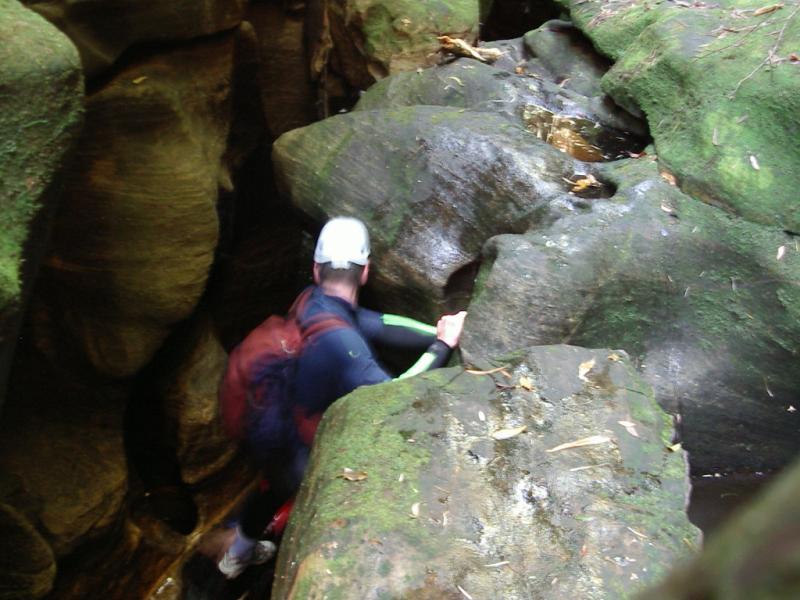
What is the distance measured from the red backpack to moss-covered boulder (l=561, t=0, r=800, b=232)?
2.46 meters

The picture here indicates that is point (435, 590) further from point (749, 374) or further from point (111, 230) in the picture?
point (111, 230)

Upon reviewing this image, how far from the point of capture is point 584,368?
3.55 meters

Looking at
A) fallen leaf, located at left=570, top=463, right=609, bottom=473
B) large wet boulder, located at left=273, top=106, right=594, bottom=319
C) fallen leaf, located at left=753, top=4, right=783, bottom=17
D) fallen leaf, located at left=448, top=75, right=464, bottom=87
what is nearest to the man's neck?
large wet boulder, located at left=273, top=106, right=594, bottom=319

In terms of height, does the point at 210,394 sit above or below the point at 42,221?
below

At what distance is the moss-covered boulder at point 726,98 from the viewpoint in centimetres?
461

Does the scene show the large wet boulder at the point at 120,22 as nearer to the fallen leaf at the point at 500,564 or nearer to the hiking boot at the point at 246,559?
the hiking boot at the point at 246,559

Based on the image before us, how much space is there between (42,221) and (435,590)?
7.18ft

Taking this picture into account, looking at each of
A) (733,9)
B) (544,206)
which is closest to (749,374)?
(544,206)

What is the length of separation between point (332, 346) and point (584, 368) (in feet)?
3.64

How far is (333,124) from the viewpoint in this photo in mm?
5562

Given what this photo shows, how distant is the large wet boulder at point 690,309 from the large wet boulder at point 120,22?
2.35m

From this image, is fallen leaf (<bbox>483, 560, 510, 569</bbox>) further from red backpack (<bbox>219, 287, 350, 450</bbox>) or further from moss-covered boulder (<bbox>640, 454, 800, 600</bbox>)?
moss-covered boulder (<bbox>640, 454, 800, 600</bbox>)

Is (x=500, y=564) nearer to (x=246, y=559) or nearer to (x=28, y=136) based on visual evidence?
(x=28, y=136)

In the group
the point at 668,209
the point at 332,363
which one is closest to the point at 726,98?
the point at 668,209
